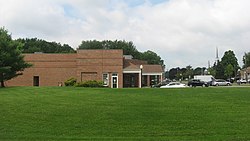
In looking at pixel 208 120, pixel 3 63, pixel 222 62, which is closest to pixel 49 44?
pixel 222 62

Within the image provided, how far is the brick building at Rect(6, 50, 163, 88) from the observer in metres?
65.9

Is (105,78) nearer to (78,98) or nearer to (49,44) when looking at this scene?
(78,98)

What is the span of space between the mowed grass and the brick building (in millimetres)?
42783

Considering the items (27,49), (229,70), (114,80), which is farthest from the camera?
(27,49)

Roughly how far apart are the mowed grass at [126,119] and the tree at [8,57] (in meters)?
16.6

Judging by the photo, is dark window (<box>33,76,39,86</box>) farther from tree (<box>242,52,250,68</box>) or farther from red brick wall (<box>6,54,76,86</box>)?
tree (<box>242,52,250,68</box>)

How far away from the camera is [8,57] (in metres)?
39.0

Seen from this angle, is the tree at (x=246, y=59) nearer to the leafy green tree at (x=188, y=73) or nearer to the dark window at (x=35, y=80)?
the leafy green tree at (x=188, y=73)

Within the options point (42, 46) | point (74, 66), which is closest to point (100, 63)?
point (74, 66)

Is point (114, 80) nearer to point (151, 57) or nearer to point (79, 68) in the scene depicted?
point (79, 68)

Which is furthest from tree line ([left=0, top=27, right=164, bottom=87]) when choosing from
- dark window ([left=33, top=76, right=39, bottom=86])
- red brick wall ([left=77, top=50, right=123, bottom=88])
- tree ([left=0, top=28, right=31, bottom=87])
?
red brick wall ([left=77, top=50, right=123, bottom=88])

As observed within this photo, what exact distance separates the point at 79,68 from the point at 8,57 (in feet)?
89.6

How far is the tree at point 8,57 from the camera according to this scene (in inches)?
1532

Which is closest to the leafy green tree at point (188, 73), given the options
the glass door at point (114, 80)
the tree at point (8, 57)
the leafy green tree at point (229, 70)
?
the leafy green tree at point (229, 70)
